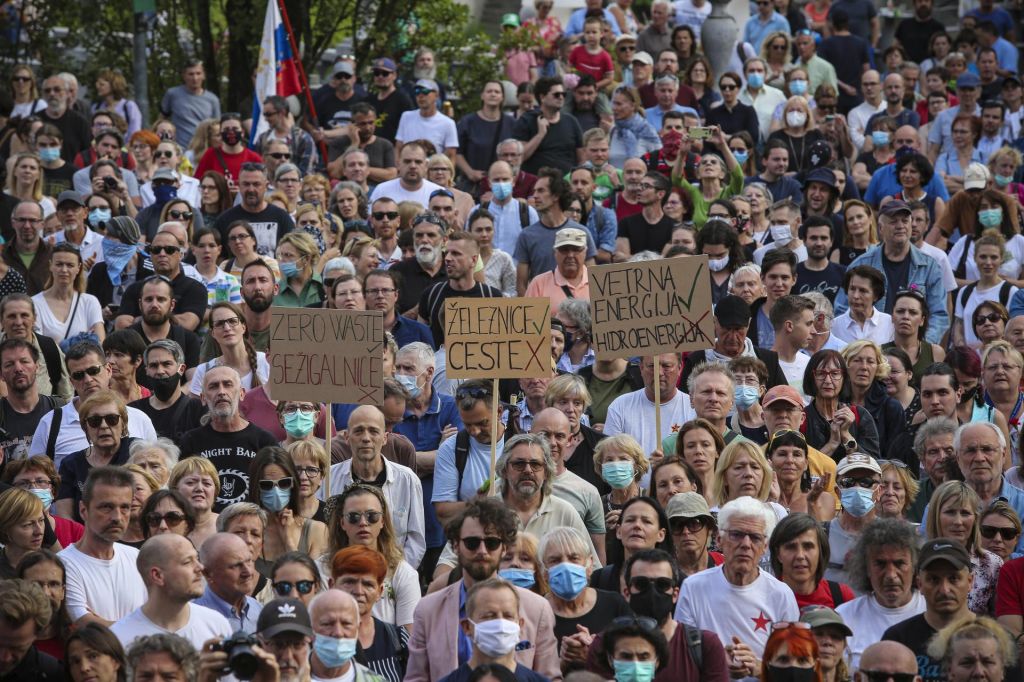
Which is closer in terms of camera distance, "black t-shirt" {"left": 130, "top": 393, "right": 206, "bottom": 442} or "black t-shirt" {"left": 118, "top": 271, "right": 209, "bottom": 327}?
"black t-shirt" {"left": 130, "top": 393, "right": 206, "bottom": 442}

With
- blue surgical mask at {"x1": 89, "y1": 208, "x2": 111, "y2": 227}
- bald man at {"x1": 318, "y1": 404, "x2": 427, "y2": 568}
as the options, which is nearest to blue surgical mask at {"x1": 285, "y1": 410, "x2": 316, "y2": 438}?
bald man at {"x1": 318, "y1": 404, "x2": 427, "y2": 568}

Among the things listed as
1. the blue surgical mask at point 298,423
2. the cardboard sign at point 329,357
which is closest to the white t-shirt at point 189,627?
A: the cardboard sign at point 329,357

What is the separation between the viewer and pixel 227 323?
12758mm

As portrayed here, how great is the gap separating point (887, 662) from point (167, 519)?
3616 mm

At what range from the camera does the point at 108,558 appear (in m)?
9.63

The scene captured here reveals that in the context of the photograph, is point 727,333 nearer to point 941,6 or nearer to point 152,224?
point 152,224

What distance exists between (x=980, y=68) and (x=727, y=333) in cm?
1071

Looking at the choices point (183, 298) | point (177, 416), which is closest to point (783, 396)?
point (177, 416)

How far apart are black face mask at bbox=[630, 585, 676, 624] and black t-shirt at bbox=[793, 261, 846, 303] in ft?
21.3

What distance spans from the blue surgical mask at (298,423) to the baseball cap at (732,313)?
2.72m

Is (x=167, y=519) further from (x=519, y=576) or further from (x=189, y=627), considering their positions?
(x=519, y=576)

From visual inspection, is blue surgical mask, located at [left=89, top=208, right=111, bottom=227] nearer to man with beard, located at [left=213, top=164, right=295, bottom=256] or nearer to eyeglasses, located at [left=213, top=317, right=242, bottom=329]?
man with beard, located at [left=213, top=164, right=295, bottom=256]

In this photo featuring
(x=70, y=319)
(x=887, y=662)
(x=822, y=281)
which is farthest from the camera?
(x=822, y=281)

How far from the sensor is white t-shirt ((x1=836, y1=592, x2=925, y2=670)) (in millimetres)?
9141
